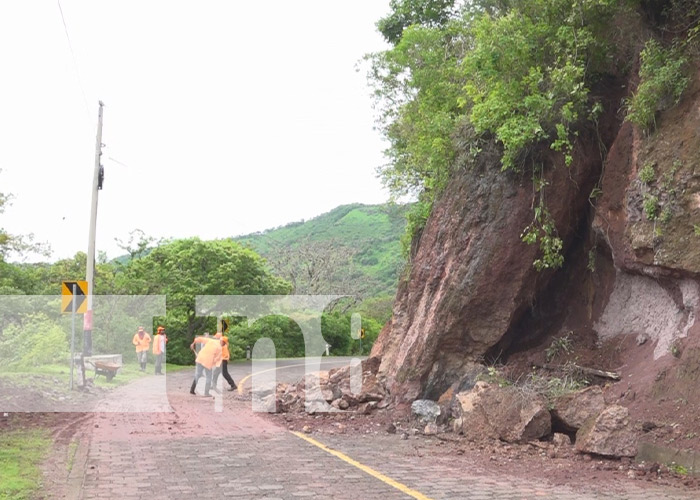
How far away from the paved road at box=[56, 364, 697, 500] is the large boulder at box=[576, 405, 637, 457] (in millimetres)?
1070

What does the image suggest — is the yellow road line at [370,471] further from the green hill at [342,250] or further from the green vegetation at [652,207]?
the green hill at [342,250]

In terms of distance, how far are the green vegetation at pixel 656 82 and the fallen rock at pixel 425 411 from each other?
19.8 feet

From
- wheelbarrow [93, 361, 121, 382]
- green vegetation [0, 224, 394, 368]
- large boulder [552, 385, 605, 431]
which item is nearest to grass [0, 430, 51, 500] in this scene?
green vegetation [0, 224, 394, 368]

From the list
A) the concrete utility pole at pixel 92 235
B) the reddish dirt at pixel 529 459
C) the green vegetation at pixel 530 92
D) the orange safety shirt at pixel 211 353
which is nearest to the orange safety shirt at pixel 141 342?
the concrete utility pole at pixel 92 235

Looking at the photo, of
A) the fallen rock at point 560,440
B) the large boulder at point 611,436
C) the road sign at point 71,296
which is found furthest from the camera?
the road sign at point 71,296

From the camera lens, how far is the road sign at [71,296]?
56.2 feet

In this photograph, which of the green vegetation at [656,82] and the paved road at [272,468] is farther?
the green vegetation at [656,82]

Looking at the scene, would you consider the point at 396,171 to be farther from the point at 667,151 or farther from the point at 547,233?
the point at 667,151

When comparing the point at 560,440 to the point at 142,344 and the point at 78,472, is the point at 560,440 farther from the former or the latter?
the point at 142,344

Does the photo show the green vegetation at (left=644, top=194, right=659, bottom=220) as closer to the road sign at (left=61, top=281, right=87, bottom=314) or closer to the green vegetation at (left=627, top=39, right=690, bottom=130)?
the green vegetation at (left=627, top=39, right=690, bottom=130)

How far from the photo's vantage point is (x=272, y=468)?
881cm

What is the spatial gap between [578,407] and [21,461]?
25.6ft

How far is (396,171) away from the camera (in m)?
23.2

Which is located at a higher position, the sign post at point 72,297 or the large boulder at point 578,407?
the sign post at point 72,297
